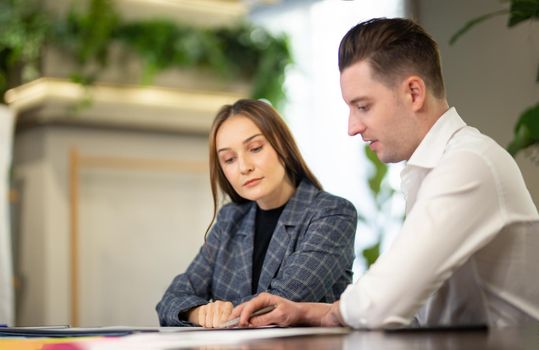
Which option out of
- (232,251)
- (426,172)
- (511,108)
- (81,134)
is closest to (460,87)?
(511,108)

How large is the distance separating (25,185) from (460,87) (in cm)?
380

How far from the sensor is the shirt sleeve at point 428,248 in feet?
5.03

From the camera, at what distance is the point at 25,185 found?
585 cm

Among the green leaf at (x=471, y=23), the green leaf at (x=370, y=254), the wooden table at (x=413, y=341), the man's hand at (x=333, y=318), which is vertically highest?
the green leaf at (x=471, y=23)

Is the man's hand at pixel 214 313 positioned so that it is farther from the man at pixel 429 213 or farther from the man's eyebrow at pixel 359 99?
the man's eyebrow at pixel 359 99

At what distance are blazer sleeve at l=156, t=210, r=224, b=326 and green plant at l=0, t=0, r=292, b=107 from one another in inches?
129

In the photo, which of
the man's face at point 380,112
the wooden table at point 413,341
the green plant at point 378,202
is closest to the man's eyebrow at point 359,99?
the man's face at point 380,112

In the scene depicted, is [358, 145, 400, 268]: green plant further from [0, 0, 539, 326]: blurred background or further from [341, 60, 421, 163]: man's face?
[341, 60, 421, 163]: man's face

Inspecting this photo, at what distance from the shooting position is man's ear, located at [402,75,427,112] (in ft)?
5.90

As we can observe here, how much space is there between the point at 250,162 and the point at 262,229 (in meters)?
0.24

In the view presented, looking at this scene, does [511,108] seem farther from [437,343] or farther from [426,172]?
[437,343]

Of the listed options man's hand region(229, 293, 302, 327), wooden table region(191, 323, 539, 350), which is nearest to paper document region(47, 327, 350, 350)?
wooden table region(191, 323, 539, 350)

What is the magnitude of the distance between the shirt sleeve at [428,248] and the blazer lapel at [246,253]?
3.13 feet

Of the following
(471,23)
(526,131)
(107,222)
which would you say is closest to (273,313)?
(526,131)
